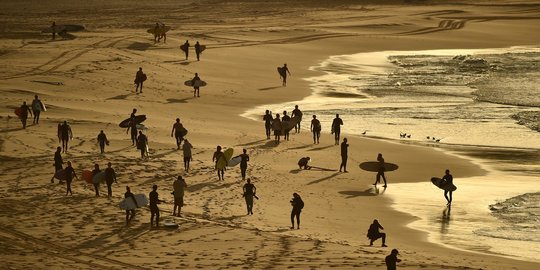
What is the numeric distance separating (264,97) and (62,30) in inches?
576

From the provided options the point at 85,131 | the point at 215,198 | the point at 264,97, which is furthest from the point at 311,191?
the point at 264,97

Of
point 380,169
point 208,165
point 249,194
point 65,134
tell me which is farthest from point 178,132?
point 249,194

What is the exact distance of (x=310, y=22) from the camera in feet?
230

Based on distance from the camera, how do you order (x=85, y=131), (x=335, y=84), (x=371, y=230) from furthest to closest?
(x=335, y=84)
(x=85, y=131)
(x=371, y=230)

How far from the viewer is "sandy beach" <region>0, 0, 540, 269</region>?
2195 centimetres

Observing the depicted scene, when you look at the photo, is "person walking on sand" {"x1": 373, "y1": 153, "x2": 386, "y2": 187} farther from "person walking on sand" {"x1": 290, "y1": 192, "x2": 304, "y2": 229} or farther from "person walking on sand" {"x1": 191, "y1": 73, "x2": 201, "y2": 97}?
"person walking on sand" {"x1": 191, "y1": 73, "x2": 201, "y2": 97}

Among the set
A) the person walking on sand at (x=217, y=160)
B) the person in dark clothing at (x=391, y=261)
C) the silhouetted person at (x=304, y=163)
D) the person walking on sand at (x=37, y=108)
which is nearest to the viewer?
the person in dark clothing at (x=391, y=261)

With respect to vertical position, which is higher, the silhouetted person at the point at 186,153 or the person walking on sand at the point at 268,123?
the person walking on sand at the point at 268,123

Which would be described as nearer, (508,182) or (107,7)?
(508,182)

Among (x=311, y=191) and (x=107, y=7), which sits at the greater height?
(x=107, y=7)

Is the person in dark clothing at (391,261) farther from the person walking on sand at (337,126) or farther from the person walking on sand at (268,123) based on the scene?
the person walking on sand at (268,123)

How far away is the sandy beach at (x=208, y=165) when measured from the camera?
22.0 m

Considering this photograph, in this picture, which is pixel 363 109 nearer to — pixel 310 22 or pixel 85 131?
pixel 85 131

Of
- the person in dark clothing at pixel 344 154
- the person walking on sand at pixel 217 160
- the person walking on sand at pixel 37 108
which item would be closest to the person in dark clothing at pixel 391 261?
the person walking on sand at pixel 217 160
